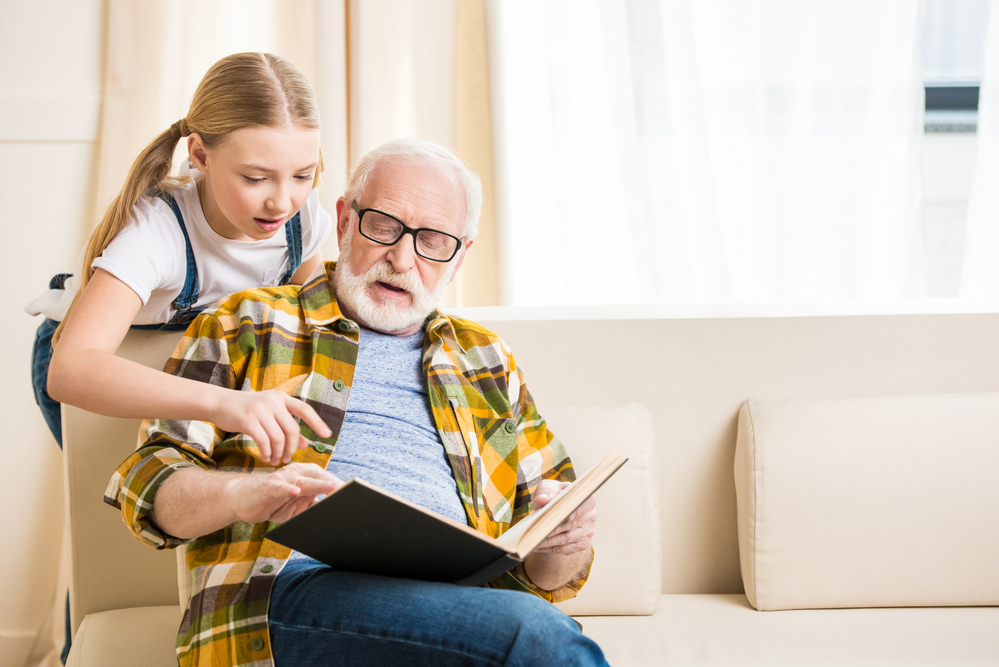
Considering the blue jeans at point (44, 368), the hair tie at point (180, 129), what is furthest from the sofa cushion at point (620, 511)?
the blue jeans at point (44, 368)

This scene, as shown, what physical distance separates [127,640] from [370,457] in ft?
1.79

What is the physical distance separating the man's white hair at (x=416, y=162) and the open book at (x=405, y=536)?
26.7 inches

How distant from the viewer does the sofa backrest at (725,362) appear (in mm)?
1670

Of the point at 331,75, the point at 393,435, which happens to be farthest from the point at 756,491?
the point at 331,75

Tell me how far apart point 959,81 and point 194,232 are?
95.4 inches

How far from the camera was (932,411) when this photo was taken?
1.54 m

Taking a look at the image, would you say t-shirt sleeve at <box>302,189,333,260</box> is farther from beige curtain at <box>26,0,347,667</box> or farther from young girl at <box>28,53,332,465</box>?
beige curtain at <box>26,0,347,667</box>

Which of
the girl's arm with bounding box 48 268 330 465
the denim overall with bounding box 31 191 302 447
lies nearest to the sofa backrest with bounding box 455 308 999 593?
the denim overall with bounding box 31 191 302 447

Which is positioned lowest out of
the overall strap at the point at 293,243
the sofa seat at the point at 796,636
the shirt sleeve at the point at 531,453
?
the sofa seat at the point at 796,636

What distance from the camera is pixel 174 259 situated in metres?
1.26

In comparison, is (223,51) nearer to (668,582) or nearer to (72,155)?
(72,155)

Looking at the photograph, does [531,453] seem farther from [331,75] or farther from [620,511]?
[331,75]

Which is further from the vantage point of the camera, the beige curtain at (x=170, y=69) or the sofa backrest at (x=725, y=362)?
the beige curtain at (x=170, y=69)

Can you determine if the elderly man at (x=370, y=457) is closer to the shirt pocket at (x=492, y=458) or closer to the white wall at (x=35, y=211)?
the shirt pocket at (x=492, y=458)
